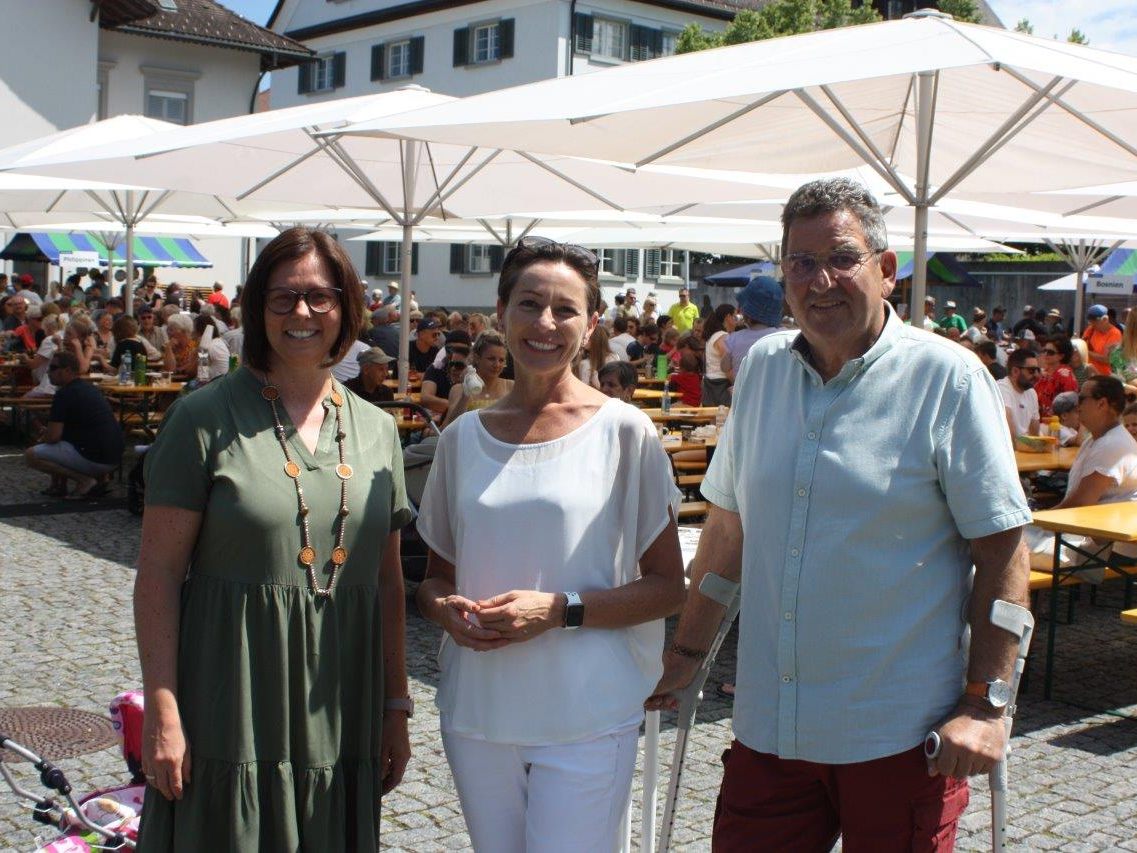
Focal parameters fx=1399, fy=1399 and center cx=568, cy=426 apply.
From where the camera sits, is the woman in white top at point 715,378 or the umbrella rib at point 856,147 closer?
the umbrella rib at point 856,147

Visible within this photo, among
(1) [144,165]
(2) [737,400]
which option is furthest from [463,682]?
(1) [144,165]

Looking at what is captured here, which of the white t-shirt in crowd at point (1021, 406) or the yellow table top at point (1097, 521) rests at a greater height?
the white t-shirt in crowd at point (1021, 406)

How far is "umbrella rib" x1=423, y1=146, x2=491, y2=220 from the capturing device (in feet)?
36.4

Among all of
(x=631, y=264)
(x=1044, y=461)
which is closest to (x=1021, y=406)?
(x=1044, y=461)

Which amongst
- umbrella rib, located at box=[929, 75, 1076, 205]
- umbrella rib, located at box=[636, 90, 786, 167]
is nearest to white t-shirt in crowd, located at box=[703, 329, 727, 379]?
umbrella rib, located at box=[636, 90, 786, 167]

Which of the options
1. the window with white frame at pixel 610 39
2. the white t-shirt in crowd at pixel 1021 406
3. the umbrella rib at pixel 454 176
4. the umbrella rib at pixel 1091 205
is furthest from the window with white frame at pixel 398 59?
the white t-shirt in crowd at pixel 1021 406

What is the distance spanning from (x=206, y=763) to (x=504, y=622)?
63cm

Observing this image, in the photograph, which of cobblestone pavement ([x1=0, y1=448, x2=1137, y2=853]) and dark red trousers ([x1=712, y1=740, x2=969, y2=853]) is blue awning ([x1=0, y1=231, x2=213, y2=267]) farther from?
dark red trousers ([x1=712, y1=740, x2=969, y2=853])

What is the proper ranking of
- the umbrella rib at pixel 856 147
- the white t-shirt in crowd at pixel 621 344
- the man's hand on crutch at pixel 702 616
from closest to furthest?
the man's hand on crutch at pixel 702 616
the umbrella rib at pixel 856 147
the white t-shirt in crowd at pixel 621 344

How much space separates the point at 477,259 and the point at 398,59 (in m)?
8.72

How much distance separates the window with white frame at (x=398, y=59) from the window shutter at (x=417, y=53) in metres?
0.32

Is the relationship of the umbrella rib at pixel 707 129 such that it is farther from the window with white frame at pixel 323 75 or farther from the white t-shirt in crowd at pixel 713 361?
the window with white frame at pixel 323 75

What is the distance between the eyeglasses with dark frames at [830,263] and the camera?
8.93 ft

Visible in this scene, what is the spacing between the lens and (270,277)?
2789 mm
